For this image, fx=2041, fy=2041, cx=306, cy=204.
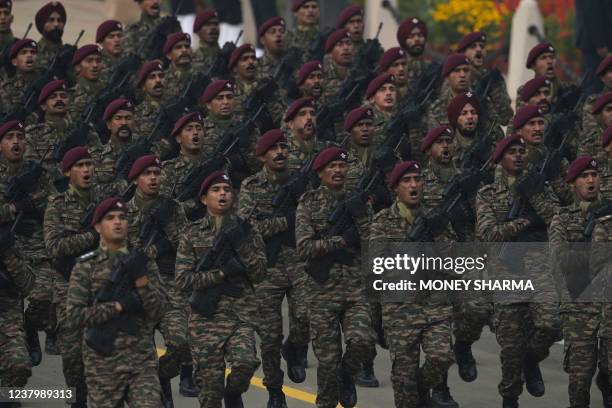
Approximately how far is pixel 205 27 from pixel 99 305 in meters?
8.23

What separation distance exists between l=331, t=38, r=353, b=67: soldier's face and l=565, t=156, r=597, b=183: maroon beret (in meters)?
5.35

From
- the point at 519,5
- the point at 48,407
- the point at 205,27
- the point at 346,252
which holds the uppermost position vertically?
the point at 519,5

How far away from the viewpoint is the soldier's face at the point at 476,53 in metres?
21.4

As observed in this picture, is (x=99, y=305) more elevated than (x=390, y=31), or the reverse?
(x=390, y=31)

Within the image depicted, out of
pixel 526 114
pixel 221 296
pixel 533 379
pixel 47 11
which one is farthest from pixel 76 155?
pixel 47 11

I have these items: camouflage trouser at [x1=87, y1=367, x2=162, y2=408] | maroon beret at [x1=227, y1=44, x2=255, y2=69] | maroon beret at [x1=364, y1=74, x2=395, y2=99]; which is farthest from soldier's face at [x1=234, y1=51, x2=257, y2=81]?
camouflage trouser at [x1=87, y1=367, x2=162, y2=408]

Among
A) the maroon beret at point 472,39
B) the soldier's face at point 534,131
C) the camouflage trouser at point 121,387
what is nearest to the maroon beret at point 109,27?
the maroon beret at point 472,39

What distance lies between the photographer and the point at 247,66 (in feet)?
68.8

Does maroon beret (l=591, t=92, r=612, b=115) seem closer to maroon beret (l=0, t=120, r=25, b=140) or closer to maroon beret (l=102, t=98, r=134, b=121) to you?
maroon beret (l=102, t=98, r=134, b=121)

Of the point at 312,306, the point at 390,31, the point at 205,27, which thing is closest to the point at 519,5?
the point at 390,31

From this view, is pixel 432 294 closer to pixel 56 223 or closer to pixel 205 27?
pixel 56 223

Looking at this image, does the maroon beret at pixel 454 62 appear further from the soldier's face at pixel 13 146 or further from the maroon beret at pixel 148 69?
the soldier's face at pixel 13 146

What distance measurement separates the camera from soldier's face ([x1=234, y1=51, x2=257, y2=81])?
20953 millimetres

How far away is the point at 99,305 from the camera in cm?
1464
